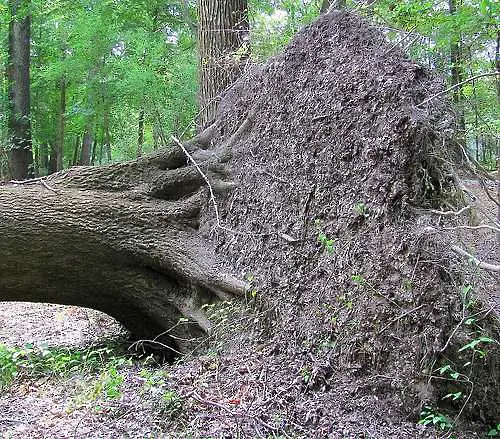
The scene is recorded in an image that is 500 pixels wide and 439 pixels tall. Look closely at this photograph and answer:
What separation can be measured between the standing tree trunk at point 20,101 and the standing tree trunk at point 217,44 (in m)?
9.27

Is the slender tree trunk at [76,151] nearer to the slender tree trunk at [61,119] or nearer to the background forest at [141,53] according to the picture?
the background forest at [141,53]

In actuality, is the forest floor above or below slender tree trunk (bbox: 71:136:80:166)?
below

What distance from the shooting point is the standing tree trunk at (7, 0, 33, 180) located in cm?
1562

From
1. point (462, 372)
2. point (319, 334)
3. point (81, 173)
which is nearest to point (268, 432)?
point (319, 334)

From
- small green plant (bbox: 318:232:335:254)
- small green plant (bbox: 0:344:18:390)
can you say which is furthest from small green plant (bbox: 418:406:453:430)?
small green plant (bbox: 0:344:18:390)

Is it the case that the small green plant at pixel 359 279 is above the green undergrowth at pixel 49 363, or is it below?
above

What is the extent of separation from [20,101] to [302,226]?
43.9 ft

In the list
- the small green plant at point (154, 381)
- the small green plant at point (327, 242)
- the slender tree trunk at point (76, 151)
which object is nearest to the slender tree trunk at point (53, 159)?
the slender tree trunk at point (76, 151)

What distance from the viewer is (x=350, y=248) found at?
4.25m

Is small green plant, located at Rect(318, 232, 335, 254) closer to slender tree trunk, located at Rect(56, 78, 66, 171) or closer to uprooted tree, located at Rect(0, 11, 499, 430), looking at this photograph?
uprooted tree, located at Rect(0, 11, 499, 430)

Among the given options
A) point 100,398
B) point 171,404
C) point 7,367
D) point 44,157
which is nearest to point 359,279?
point 171,404

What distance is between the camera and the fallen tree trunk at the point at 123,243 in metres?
5.68

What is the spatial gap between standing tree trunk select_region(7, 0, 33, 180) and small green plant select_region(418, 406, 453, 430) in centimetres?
1440

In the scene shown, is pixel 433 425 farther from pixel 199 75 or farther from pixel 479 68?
pixel 479 68
